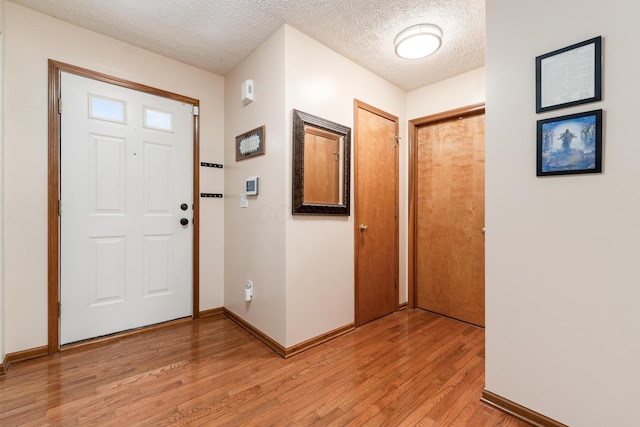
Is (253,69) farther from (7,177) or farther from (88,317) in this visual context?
(88,317)

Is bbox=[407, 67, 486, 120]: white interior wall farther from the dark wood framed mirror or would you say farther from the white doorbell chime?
the white doorbell chime

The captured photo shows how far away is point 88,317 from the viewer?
221 centimetres

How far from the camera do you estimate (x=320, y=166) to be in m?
2.37

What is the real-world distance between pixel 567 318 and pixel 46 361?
320cm

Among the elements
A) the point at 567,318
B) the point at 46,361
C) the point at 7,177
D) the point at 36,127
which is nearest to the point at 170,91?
the point at 36,127

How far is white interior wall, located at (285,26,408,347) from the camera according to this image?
212cm

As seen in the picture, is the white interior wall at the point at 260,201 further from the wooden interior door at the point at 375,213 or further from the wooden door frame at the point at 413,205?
the wooden door frame at the point at 413,205

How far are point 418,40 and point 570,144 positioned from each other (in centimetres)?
133

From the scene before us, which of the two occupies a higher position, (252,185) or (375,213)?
(252,185)

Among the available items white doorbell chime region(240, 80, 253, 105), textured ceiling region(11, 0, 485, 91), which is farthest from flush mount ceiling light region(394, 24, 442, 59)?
white doorbell chime region(240, 80, 253, 105)

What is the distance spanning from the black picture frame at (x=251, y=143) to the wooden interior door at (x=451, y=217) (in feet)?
5.81

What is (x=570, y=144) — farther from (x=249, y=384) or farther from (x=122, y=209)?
(x=122, y=209)

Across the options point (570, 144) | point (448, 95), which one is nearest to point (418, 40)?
point (448, 95)

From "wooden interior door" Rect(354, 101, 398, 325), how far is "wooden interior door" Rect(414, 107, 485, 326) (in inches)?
12.7
